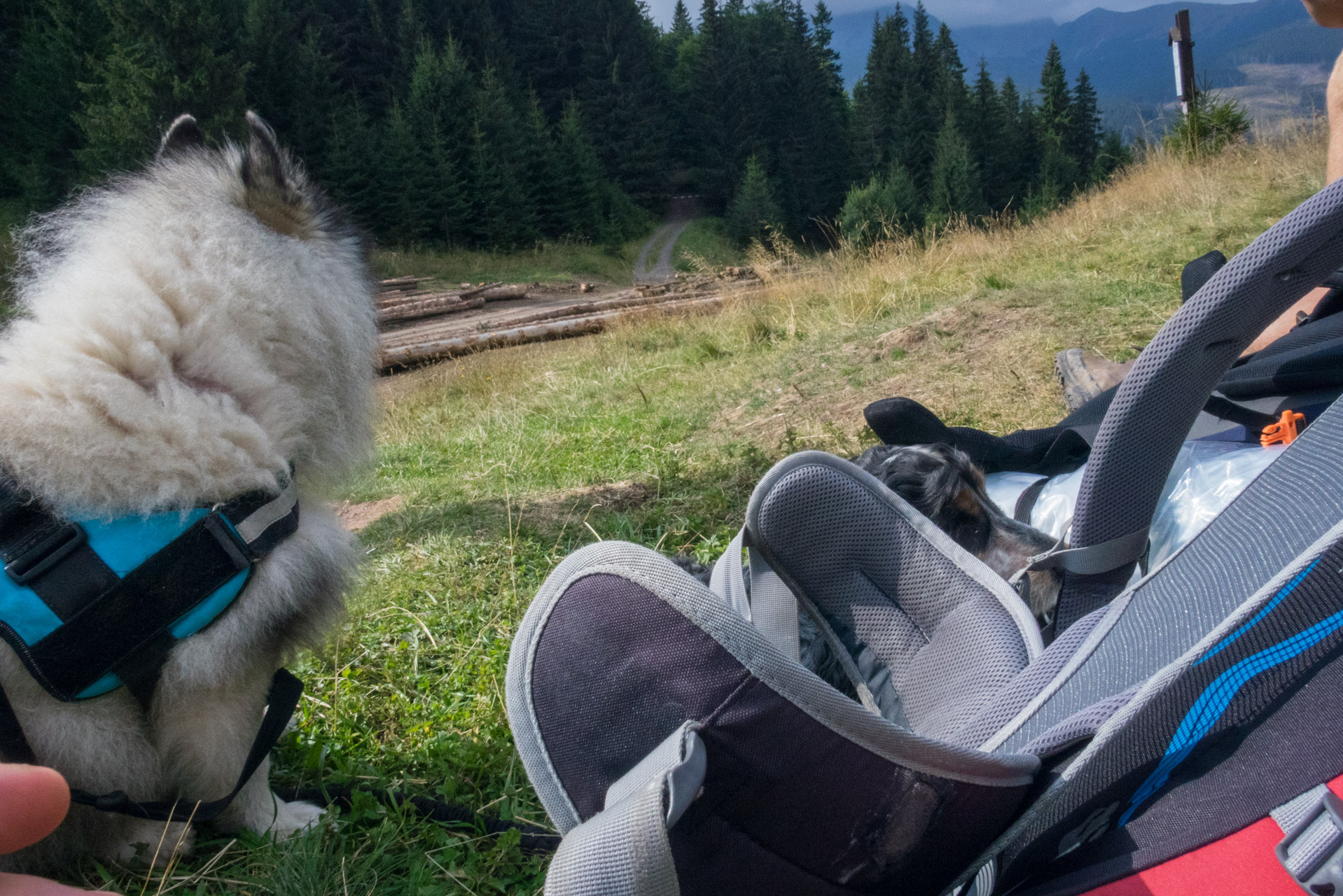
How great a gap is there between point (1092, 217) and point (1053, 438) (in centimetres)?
778

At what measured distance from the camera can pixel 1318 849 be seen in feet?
2.24

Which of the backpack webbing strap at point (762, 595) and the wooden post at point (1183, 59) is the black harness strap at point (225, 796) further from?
the wooden post at point (1183, 59)

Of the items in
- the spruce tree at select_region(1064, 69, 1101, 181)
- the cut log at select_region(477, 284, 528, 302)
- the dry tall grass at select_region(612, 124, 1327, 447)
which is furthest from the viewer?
the spruce tree at select_region(1064, 69, 1101, 181)

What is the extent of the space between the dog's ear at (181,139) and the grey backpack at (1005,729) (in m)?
2.03

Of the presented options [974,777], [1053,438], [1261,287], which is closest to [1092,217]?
[1053,438]

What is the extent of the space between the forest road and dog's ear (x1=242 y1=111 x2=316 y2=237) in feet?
81.0

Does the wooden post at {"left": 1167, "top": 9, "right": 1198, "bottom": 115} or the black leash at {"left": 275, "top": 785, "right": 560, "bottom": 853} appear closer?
the black leash at {"left": 275, "top": 785, "right": 560, "bottom": 853}

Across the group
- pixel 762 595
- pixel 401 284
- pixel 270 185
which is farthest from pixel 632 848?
pixel 401 284

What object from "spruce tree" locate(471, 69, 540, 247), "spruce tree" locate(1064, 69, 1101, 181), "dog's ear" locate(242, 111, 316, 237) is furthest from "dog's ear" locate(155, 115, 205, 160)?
"spruce tree" locate(1064, 69, 1101, 181)

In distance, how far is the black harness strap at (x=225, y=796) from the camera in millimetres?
1561

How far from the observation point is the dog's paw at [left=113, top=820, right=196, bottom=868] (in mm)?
1779

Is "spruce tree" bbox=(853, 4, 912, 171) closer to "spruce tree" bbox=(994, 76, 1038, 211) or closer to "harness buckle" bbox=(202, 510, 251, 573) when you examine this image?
"spruce tree" bbox=(994, 76, 1038, 211)

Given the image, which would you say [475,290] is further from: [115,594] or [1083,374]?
[115,594]

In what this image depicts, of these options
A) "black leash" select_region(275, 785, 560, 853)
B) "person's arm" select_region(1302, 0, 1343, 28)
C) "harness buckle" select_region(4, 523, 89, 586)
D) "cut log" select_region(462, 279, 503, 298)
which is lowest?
"black leash" select_region(275, 785, 560, 853)
